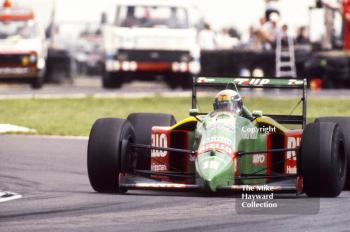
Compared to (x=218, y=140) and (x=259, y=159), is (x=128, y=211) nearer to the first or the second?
(x=218, y=140)

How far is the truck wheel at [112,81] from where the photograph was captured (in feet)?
114

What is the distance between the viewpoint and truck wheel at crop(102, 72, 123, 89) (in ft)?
114

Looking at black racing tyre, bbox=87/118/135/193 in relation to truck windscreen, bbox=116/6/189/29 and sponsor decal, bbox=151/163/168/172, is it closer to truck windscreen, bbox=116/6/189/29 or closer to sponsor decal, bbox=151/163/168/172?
sponsor decal, bbox=151/163/168/172

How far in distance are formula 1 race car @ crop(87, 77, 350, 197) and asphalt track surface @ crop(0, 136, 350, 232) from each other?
6.1 inches

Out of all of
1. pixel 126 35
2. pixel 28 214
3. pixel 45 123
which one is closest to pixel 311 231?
pixel 28 214

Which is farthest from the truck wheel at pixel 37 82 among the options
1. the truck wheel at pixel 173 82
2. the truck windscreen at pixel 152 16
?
the truck windscreen at pixel 152 16

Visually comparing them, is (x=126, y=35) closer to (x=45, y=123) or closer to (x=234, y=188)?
(x=45, y=123)

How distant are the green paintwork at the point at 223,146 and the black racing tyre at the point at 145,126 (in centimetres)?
93

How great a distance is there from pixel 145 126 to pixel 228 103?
123 cm

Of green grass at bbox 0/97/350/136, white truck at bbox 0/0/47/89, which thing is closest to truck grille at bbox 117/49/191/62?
white truck at bbox 0/0/47/89

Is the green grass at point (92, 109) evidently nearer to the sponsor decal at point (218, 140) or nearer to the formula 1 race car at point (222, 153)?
the formula 1 race car at point (222, 153)

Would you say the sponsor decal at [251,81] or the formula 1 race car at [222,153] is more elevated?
the sponsor decal at [251,81]

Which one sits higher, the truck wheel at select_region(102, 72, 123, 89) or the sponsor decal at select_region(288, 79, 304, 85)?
the sponsor decal at select_region(288, 79, 304, 85)

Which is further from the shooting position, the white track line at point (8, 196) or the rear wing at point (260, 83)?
the rear wing at point (260, 83)
